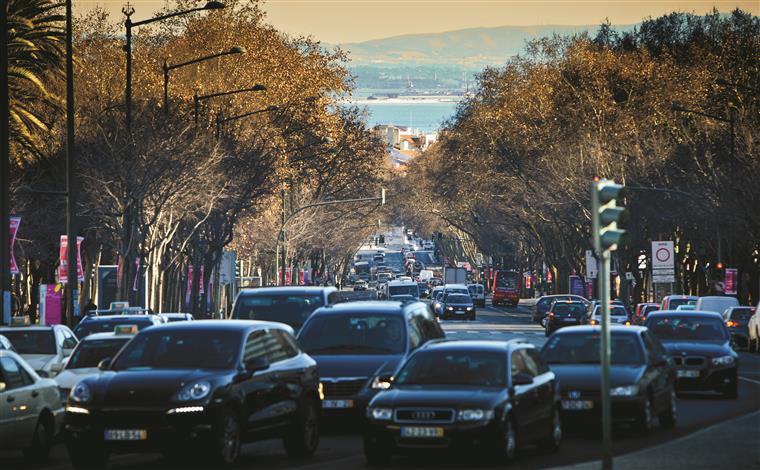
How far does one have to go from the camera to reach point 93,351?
86.4 ft

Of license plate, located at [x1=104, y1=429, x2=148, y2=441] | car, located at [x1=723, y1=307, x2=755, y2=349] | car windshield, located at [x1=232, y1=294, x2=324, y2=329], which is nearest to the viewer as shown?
license plate, located at [x1=104, y1=429, x2=148, y2=441]

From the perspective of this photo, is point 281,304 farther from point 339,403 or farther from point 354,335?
point 339,403

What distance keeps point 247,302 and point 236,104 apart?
149ft

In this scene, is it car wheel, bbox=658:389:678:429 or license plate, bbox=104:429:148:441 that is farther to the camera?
car wheel, bbox=658:389:678:429

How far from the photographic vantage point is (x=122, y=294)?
57312 millimetres

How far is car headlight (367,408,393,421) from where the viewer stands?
769 inches

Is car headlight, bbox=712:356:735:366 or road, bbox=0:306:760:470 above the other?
car headlight, bbox=712:356:735:366

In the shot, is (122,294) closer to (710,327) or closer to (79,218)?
(79,218)

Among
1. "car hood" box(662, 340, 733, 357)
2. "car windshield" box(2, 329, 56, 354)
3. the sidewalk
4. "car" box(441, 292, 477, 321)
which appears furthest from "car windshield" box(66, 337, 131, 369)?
"car" box(441, 292, 477, 321)

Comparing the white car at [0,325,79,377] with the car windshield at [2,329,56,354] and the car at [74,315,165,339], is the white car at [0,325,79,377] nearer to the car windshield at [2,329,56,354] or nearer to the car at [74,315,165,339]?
the car windshield at [2,329,56,354]

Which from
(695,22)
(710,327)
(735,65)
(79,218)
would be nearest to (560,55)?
(695,22)

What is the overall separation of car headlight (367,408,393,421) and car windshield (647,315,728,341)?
45.3ft

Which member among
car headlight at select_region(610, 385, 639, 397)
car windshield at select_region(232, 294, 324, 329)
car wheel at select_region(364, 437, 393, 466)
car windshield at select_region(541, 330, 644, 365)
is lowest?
car wheel at select_region(364, 437, 393, 466)

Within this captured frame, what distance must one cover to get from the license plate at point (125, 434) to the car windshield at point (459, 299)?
68106 mm
